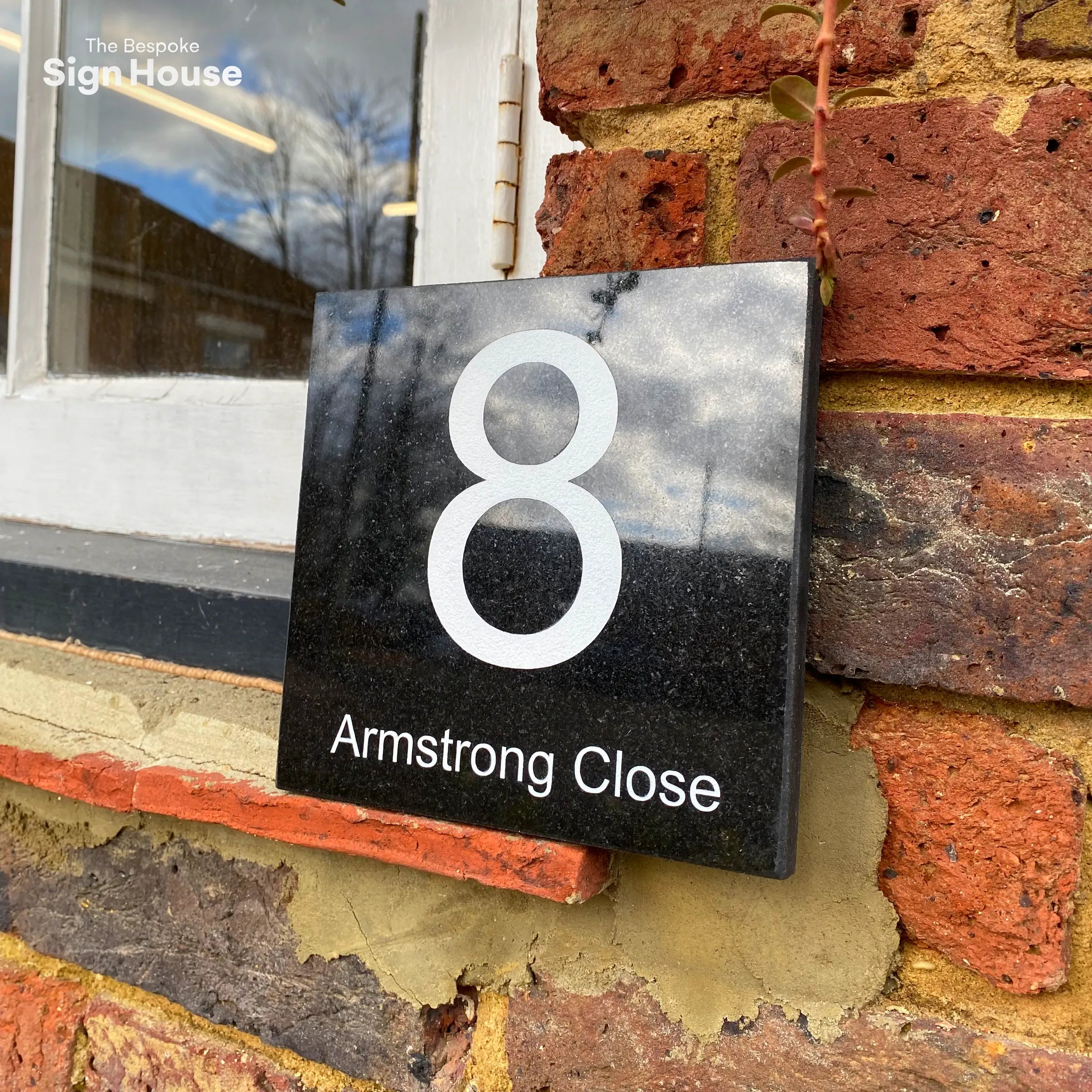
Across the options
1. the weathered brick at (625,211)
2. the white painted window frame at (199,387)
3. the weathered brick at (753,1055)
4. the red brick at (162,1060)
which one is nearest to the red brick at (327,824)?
the weathered brick at (753,1055)

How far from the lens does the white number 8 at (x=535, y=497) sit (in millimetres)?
692

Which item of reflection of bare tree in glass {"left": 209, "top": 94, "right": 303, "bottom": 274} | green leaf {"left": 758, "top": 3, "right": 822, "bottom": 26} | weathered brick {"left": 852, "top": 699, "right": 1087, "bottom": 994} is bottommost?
weathered brick {"left": 852, "top": 699, "right": 1087, "bottom": 994}

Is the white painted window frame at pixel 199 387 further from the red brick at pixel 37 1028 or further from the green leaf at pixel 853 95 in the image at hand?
the red brick at pixel 37 1028

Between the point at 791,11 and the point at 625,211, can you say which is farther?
the point at 625,211

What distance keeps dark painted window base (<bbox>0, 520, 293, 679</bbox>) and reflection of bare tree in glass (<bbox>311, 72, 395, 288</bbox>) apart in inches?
16.1

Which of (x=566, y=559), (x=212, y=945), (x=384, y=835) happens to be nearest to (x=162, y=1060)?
(x=212, y=945)

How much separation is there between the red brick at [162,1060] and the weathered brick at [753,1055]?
278mm

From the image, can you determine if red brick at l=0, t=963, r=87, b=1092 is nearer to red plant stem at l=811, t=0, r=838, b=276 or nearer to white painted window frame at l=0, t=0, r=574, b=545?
white painted window frame at l=0, t=0, r=574, b=545

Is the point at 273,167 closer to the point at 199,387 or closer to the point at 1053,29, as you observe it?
the point at 199,387

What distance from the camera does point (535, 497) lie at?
0.72 meters

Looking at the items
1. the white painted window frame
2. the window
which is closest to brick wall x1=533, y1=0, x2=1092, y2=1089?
the white painted window frame

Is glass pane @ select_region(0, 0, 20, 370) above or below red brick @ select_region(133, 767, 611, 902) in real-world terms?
above

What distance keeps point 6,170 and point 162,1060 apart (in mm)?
1245

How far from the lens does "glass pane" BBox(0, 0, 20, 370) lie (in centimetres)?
138
